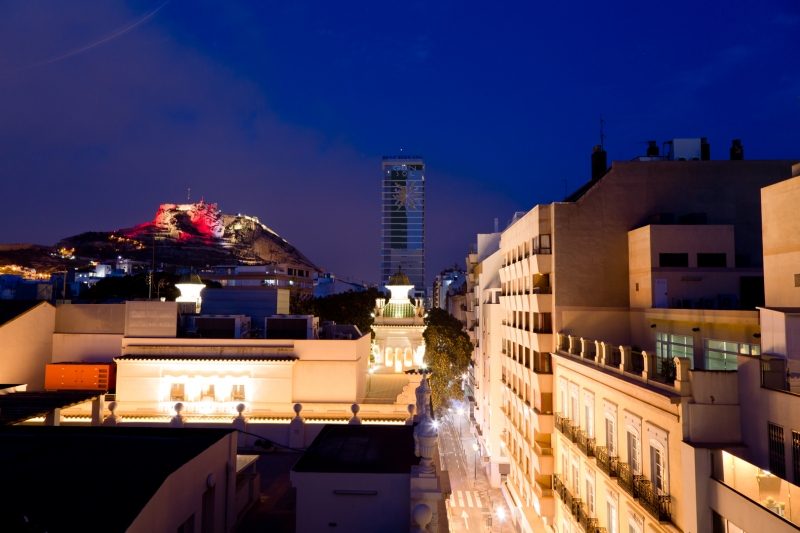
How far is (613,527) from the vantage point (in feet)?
58.5

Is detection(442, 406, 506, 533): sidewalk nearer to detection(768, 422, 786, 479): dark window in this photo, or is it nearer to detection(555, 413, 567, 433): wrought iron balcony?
detection(555, 413, 567, 433): wrought iron balcony

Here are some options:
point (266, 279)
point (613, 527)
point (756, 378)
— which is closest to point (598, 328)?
point (613, 527)

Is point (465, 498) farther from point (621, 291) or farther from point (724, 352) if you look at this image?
point (724, 352)

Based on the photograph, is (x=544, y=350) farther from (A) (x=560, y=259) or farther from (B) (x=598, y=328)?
(A) (x=560, y=259)

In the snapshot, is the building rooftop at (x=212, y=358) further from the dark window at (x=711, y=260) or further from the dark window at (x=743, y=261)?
the dark window at (x=743, y=261)

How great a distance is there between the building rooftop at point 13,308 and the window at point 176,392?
11209 millimetres

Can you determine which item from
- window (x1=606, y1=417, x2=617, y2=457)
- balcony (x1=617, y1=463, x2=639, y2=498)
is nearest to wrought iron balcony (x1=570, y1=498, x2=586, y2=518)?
window (x1=606, y1=417, x2=617, y2=457)

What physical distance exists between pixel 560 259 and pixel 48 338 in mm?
29758

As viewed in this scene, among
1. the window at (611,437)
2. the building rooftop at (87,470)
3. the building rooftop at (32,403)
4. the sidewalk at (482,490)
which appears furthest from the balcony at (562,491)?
the building rooftop at (32,403)

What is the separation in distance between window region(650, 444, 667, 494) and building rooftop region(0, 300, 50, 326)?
105 ft

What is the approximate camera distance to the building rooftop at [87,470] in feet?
26.8

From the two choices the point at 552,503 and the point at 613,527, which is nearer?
the point at 613,527

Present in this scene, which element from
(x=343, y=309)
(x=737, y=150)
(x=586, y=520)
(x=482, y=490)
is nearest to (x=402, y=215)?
(x=343, y=309)

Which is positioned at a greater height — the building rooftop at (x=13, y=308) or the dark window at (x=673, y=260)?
the dark window at (x=673, y=260)
